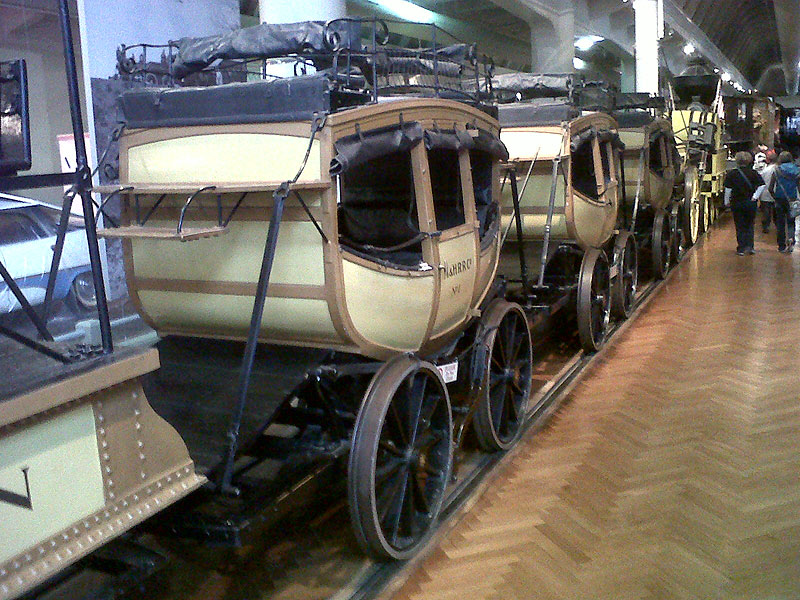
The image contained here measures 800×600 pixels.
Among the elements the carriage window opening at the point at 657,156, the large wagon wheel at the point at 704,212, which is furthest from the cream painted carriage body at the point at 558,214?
the large wagon wheel at the point at 704,212

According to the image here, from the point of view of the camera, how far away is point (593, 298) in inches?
219

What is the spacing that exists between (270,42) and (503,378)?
1971mm

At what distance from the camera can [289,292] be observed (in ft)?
9.29

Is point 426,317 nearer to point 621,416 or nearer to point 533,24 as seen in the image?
point 621,416

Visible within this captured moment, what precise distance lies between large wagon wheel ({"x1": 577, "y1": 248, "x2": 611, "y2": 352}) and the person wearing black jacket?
4.23 meters

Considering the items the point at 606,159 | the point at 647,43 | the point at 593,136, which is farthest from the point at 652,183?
the point at 647,43

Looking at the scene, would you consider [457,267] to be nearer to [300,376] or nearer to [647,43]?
[300,376]

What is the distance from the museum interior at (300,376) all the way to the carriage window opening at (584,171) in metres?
1.47

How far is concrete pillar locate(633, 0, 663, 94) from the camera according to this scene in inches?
472

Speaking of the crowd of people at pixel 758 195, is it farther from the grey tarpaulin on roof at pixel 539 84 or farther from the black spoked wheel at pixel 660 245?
the grey tarpaulin on roof at pixel 539 84

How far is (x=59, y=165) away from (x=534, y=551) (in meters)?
2.41

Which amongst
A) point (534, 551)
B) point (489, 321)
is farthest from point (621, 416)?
point (534, 551)

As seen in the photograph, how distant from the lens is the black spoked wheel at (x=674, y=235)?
8.44 metres

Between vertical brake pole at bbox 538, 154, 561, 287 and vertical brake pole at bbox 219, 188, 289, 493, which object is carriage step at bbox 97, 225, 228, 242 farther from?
vertical brake pole at bbox 538, 154, 561, 287
